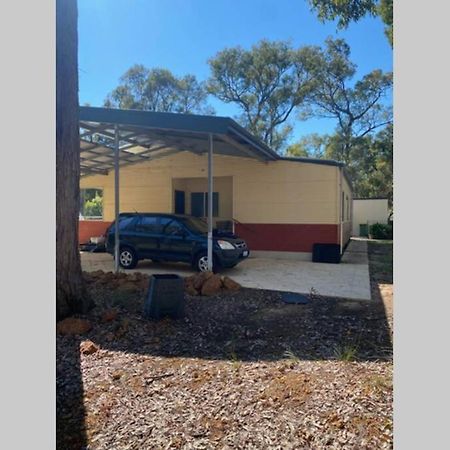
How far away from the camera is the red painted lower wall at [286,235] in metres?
12.3

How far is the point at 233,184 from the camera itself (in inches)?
540

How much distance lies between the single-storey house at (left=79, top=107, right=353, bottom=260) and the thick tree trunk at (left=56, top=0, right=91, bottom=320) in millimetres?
3629

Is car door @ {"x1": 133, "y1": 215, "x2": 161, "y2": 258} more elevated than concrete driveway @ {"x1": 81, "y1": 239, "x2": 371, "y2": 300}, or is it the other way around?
car door @ {"x1": 133, "y1": 215, "x2": 161, "y2": 258}

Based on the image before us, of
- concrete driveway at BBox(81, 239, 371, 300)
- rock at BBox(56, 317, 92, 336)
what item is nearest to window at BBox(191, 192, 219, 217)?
concrete driveway at BBox(81, 239, 371, 300)

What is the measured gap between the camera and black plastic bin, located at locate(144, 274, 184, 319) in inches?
220

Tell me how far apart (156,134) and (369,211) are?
2117cm

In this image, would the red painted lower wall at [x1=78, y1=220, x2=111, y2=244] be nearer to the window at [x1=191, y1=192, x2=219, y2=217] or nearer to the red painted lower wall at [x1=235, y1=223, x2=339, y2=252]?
the window at [x1=191, y1=192, x2=219, y2=217]

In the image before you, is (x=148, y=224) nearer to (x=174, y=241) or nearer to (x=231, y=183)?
(x=174, y=241)

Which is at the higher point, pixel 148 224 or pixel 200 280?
pixel 148 224

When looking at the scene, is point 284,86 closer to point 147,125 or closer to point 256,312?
point 147,125

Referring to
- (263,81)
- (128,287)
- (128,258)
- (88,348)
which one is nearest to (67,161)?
(88,348)

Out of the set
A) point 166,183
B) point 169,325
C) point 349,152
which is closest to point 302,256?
point 166,183

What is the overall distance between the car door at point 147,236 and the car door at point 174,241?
0.20 metres

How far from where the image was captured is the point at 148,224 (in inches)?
411
